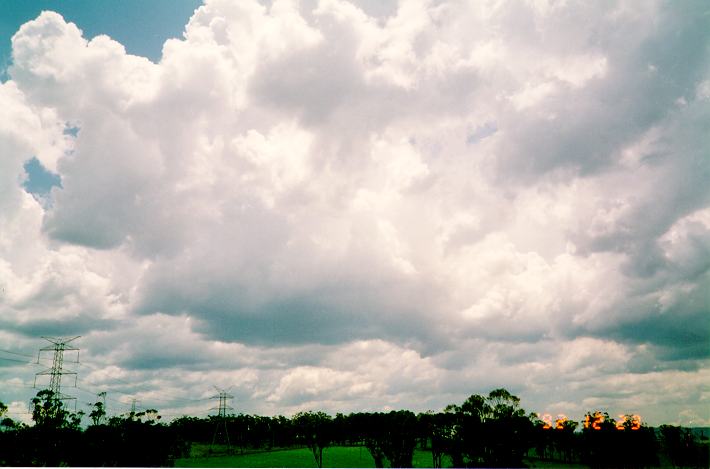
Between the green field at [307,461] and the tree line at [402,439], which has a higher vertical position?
the tree line at [402,439]

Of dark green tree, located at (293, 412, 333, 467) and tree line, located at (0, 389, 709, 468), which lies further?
dark green tree, located at (293, 412, 333, 467)

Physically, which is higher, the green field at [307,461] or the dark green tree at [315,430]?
the dark green tree at [315,430]

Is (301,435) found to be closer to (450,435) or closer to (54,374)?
(450,435)

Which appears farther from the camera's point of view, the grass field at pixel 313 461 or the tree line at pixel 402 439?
the grass field at pixel 313 461

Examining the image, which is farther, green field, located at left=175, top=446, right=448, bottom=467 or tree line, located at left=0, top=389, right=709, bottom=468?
green field, located at left=175, top=446, right=448, bottom=467

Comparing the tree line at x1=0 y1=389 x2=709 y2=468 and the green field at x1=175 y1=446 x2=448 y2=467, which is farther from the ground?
the tree line at x1=0 y1=389 x2=709 y2=468

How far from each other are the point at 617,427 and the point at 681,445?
14.1ft

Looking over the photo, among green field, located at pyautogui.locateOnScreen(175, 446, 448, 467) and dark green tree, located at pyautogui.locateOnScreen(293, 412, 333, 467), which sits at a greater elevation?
dark green tree, located at pyautogui.locateOnScreen(293, 412, 333, 467)

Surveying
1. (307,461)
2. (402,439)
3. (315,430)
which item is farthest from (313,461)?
(402,439)

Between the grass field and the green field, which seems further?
the green field

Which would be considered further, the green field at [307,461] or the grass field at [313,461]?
the green field at [307,461]

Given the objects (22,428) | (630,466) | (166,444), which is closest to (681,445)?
(630,466)

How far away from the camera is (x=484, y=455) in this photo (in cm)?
4334

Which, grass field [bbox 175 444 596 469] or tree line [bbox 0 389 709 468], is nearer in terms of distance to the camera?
tree line [bbox 0 389 709 468]
